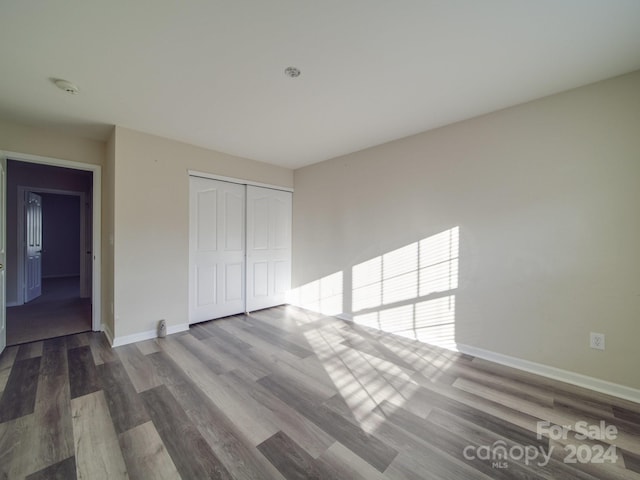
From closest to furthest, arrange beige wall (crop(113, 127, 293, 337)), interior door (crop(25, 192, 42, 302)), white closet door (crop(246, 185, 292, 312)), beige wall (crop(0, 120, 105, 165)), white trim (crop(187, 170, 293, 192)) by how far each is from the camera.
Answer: beige wall (crop(0, 120, 105, 165)), beige wall (crop(113, 127, 293, 337)), white trim (crop(187, 170, 293, 192)), white closet door (crop(246, 185, 292, 312)), interior door (crop(25, 192, 42, 302))

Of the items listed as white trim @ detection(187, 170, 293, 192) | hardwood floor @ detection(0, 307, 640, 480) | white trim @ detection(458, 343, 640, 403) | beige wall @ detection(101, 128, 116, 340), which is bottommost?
hardwood floor @ detection(0, 307, 640, 480)

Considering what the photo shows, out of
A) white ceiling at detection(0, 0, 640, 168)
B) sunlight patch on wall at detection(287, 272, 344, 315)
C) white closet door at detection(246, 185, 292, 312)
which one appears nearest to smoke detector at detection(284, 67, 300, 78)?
white ceiling at detection(0, 0, 640, 168)

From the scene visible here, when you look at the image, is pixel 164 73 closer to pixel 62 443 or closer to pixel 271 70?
pixel 271 70

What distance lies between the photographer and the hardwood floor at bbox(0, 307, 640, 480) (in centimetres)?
141

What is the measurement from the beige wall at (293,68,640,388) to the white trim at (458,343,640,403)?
5 centimetres

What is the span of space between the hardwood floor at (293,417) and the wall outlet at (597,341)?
1.23ft

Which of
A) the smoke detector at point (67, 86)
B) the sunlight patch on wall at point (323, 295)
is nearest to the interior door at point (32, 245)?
the smoke detector at point (67, 86)

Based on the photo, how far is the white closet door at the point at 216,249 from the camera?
359 cm

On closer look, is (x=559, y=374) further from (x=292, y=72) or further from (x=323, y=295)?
(x=292, y=72)

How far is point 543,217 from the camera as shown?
233 cm

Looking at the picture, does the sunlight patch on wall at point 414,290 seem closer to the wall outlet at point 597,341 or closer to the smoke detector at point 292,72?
the wall outlet at point 597,341

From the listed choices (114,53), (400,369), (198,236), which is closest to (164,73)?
(114,53)

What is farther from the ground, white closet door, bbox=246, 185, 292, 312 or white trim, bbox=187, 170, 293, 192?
white trim, bbox=187, 170, 293, 192

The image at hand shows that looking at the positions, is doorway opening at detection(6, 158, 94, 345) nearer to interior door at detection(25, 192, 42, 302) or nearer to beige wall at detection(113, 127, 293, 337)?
interior door at detection(25, 192, 42, 302)
